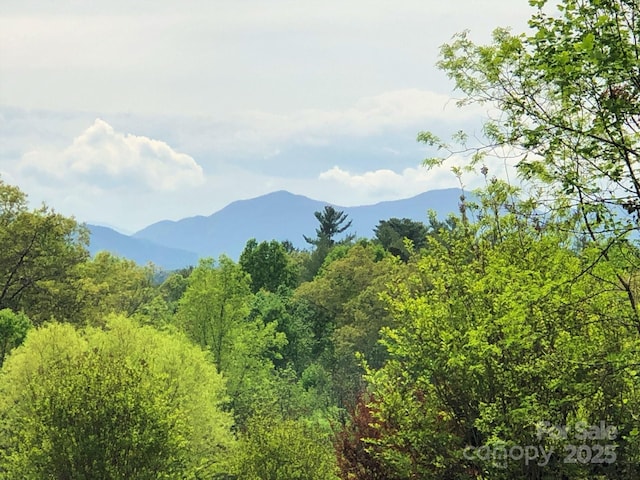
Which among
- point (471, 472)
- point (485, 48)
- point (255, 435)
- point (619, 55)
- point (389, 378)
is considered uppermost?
point (485, 48)

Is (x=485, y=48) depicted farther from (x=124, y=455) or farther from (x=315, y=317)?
(x=315, y=317)

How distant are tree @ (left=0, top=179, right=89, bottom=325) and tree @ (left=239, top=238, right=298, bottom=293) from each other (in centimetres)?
2303

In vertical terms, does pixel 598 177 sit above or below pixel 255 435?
above

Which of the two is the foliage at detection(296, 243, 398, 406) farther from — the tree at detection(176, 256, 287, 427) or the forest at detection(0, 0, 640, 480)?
the forest at detection(0, 0, 640, 480)

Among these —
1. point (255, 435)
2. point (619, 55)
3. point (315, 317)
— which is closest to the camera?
point (619, 55)

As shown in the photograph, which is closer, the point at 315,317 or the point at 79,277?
the point at 79,277

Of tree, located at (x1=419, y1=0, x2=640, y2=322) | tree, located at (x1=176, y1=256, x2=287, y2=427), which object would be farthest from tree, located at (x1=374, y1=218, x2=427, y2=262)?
tree, located at (x1=419, y1=0, x2=640, y2=322)

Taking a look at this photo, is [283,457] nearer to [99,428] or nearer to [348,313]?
[99,428]

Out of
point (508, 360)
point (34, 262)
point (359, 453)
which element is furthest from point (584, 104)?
point (34, 262)

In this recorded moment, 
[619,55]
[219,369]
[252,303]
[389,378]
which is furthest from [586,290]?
[252,303]

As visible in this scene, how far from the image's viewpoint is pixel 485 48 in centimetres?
734

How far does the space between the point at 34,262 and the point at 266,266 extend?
25756 mm

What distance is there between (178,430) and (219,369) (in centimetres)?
1655

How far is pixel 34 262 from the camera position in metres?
32.2
